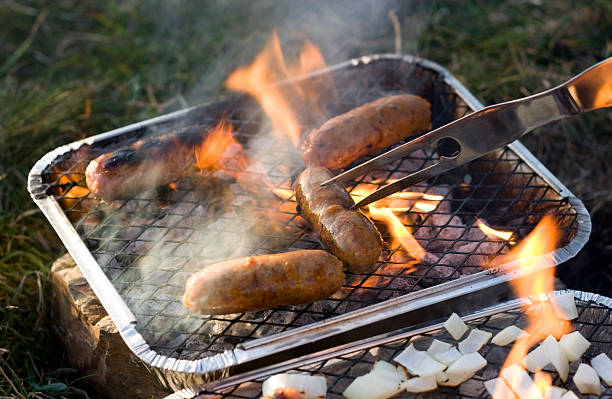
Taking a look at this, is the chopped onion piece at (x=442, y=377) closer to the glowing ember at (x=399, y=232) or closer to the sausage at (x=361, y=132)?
the glowing ember at (x=399, y=232)

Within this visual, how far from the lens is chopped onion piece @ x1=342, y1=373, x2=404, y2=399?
7.84 ft

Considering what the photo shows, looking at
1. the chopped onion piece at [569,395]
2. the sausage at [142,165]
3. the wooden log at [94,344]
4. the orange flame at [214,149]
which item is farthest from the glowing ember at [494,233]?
the wooden log at [94,344]

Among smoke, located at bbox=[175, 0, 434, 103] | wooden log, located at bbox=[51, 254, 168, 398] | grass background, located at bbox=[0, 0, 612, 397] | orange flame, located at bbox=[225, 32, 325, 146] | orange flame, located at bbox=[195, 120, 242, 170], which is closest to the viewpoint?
wooden log, located at bbox=[51, 254, 168, 398]

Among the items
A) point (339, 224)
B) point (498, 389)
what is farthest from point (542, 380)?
point (339, 224)

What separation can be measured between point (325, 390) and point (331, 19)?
481cm

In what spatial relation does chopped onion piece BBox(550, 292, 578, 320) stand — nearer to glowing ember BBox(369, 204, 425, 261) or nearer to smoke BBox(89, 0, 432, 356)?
glowing ember BBox(369, 204, 425, 261)

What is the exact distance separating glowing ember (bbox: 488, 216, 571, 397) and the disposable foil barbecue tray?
75mm

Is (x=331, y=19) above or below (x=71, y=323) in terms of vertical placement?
above

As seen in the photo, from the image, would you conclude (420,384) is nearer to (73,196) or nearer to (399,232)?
(399,232)

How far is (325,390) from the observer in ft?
7.88

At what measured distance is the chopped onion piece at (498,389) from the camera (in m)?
2.39

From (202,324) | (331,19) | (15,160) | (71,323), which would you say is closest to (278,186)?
(202,324)

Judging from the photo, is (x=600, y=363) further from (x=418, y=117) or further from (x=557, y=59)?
(x=557, y=59)

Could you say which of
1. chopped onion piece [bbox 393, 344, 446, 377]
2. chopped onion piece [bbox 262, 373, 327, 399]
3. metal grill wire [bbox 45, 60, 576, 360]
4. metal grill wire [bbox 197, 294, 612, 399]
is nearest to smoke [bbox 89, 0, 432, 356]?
metal grill wire [bbox 45, 60, 576, 360]
